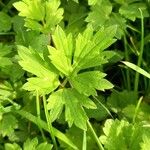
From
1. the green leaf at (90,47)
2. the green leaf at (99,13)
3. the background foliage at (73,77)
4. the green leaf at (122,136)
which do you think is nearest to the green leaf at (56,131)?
the background foliage at (73,77)

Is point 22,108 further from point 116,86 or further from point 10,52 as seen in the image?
point 116,86

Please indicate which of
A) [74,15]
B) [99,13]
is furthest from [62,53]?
[74,15]

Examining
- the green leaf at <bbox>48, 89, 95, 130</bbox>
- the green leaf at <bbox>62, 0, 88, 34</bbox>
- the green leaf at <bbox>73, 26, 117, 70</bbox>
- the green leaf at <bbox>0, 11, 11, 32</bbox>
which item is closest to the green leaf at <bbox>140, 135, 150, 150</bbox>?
the green leaf at <bbox>48, 89, 95, 130</bbox>

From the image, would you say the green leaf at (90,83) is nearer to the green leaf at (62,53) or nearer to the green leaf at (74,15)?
the green leaf at (62,53)

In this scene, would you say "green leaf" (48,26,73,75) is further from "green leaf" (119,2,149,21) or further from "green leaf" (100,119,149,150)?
"green leaf" (119,2,149,21)

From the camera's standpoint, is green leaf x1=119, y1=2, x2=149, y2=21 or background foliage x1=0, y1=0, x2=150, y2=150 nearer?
background foliage x1=0, y1=0, x2=150, y2=150

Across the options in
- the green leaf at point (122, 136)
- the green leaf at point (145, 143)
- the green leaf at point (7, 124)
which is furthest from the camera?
the green leaf at point (7, 124)
